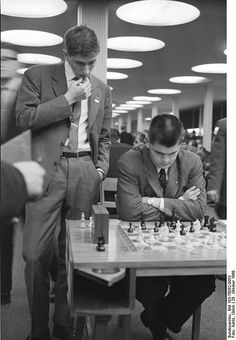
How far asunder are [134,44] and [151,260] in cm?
561

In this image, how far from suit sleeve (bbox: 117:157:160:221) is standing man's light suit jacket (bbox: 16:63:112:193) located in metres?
0.10

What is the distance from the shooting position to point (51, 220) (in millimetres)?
1826

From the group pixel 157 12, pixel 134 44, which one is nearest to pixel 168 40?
pixel 134 44

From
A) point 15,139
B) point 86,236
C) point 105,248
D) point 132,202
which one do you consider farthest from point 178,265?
point 15,139

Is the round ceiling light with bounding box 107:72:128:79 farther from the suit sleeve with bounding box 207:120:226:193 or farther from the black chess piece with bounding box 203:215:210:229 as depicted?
the black chess piece with bounding box 203:215:210:229

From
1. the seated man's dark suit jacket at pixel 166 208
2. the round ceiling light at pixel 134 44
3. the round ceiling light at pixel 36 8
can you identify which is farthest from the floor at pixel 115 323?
the round ceiling light at pixel 134 44

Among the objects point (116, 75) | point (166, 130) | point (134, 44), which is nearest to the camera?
point (166, 130)

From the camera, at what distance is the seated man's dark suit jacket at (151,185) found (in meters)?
1.93

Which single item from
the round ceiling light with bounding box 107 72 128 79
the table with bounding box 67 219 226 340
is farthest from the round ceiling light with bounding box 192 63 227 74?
the table with bounding box 67 219 226 340

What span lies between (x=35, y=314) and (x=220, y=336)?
894 millimetres

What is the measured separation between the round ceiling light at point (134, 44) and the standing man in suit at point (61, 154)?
447cm

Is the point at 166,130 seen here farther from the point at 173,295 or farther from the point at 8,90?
the point at 8,90

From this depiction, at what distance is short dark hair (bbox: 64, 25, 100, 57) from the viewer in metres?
1.73

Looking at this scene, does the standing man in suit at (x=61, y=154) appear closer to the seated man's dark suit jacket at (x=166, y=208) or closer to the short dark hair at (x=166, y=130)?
the seated man's dark suit jacket at (x=166, y=208)
